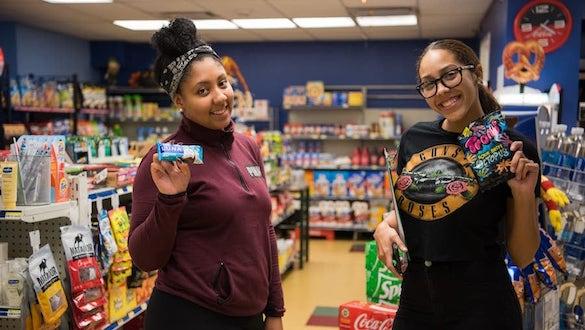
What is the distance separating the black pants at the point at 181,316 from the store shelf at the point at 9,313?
3.79 feet

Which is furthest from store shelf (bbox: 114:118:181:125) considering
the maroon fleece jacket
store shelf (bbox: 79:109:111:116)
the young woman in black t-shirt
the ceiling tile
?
the young woman in black t-shirt

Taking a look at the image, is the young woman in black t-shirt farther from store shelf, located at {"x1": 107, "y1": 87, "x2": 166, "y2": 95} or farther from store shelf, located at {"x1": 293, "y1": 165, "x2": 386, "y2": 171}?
store shelf, located at {"x1": 107, "y1": 87, "x2": 166, "y2": 95}

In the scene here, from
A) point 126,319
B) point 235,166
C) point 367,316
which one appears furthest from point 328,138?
point 235,166

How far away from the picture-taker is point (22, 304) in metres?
2.70

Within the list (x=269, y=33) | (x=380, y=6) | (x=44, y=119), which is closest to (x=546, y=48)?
(x=380, y=6)

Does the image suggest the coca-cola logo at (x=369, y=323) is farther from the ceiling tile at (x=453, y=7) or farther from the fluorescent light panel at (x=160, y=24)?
the fluorescent light panel at (x=160, y=24)

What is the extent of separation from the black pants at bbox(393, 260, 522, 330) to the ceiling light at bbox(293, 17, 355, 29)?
21.7 feet

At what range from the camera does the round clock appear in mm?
6000

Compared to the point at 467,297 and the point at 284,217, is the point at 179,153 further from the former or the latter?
the point at 284,217

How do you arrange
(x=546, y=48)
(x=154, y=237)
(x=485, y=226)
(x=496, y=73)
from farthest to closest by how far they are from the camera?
(x=496, y=73), (x=546, y=48), (x=485, y=226), (x=154, y=237)

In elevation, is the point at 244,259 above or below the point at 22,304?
above

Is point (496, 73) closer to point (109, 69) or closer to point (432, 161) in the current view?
point (432, 161)

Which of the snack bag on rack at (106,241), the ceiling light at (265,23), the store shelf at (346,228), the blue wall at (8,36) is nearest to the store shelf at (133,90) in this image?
the blue wall at (8,36)

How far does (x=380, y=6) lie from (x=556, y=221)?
16.4 ft
